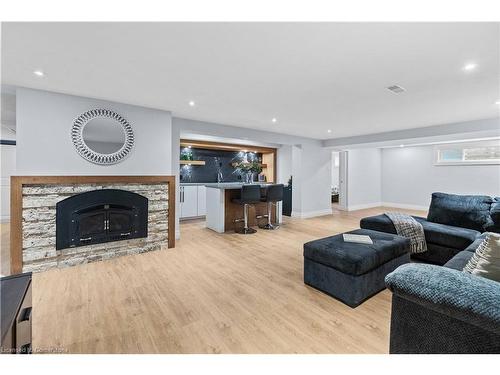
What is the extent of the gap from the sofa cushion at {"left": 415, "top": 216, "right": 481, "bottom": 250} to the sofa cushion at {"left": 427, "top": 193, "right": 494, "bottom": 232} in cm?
17

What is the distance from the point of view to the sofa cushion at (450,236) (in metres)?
2.79

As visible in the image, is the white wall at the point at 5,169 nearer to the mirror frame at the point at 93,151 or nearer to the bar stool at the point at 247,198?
the mirror frame at the point at 93,151

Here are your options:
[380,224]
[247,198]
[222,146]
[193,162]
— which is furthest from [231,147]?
[380,224]

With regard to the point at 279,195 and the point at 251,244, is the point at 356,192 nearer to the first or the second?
the point at 279,195

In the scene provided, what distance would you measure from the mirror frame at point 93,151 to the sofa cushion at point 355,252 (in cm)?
287

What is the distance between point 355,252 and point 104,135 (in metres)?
3.52

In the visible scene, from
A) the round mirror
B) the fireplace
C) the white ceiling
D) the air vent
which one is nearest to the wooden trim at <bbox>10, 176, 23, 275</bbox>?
the fireplace

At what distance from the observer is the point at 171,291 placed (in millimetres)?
2471

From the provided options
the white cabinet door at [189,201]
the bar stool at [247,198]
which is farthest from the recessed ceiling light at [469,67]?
the white cabinet door at [189,201]

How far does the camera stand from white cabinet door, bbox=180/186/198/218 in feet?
19.8

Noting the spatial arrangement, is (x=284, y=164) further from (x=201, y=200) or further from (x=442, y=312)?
(x=442, y=312)
